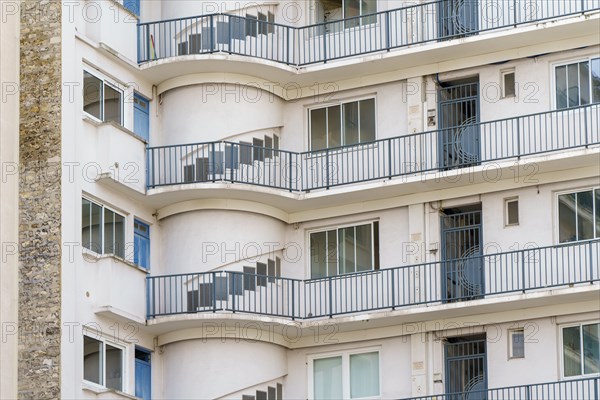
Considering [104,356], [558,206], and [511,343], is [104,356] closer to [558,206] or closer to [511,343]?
[511,343]

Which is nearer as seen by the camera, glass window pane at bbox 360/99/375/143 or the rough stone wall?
the rough stone wall

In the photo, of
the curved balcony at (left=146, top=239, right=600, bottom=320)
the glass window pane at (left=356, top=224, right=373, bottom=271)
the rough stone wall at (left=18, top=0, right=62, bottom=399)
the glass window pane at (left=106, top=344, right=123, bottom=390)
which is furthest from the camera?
the glass window pane at (left=356, top=224, right=373, bottom=271)

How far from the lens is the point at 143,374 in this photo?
52750mm

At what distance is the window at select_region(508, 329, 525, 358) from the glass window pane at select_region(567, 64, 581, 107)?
5622mm

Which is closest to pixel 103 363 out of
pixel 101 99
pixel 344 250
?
pixel 101 99

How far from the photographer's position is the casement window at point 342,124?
54750mm

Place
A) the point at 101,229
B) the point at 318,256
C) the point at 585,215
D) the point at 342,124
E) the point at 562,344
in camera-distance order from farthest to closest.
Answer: the point at 342,124, the point at 318,256, the point at 101,229, the point at 585,215, the point at 562,344

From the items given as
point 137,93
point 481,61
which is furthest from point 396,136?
point 137,93

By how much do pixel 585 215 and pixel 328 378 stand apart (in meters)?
7.51

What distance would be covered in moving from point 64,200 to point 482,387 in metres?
10.8

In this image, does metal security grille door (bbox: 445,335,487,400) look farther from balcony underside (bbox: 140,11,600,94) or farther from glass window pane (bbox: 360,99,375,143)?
balcony underside (bbox: 140,11,600,94)

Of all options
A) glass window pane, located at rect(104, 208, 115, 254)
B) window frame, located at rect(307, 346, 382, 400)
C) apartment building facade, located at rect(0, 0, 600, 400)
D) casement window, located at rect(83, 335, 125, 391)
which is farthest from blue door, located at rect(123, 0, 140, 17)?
window frame, located at rect(307, 346, 382, 400)

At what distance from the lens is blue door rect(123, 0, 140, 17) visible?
179ft

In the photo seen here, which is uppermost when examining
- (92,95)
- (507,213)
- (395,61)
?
(395,61)
